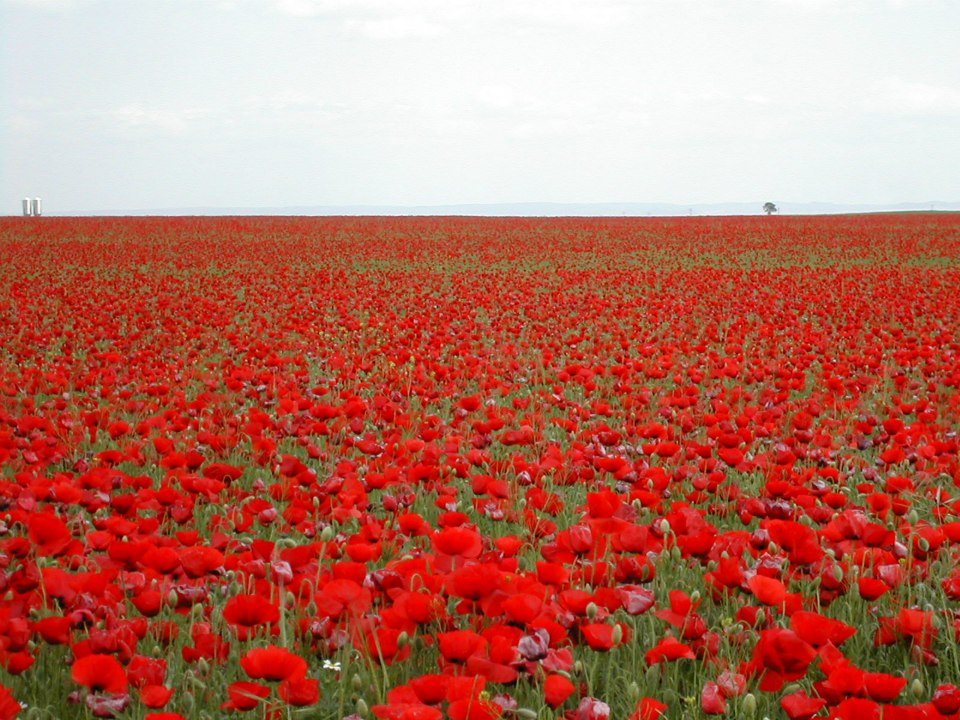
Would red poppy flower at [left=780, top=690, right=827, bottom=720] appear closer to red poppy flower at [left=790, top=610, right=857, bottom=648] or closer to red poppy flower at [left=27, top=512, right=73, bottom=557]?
red poppy flower at [left=790, top=610, right=857, bottom=648]

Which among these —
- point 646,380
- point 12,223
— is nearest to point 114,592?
point 646,380

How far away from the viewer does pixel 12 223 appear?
39562mm

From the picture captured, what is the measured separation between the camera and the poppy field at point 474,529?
2066 millimetres

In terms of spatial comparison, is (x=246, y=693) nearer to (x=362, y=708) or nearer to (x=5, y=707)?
(x=362, y=708)

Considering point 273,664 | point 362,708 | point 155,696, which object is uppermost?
point 273,664

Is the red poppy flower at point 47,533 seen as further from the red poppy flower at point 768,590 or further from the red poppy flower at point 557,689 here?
the red poppy flower at point 768,590

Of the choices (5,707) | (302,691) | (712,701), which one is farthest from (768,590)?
(5,707)

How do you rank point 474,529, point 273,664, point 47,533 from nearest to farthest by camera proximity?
point 273,664
point 47,533
point 474,529

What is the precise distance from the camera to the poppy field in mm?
2066

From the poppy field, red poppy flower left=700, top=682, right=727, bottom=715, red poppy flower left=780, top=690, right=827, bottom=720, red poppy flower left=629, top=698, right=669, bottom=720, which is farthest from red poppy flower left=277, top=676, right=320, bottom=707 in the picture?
red poppy flower left=780, top=690, right=827, bottom=720

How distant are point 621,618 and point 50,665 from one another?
153 cm

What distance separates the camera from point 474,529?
9.43 feet

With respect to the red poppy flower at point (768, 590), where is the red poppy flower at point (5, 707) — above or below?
below

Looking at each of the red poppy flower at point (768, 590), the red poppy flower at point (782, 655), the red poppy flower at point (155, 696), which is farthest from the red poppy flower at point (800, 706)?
the red poppy flower at point (155, 696)
